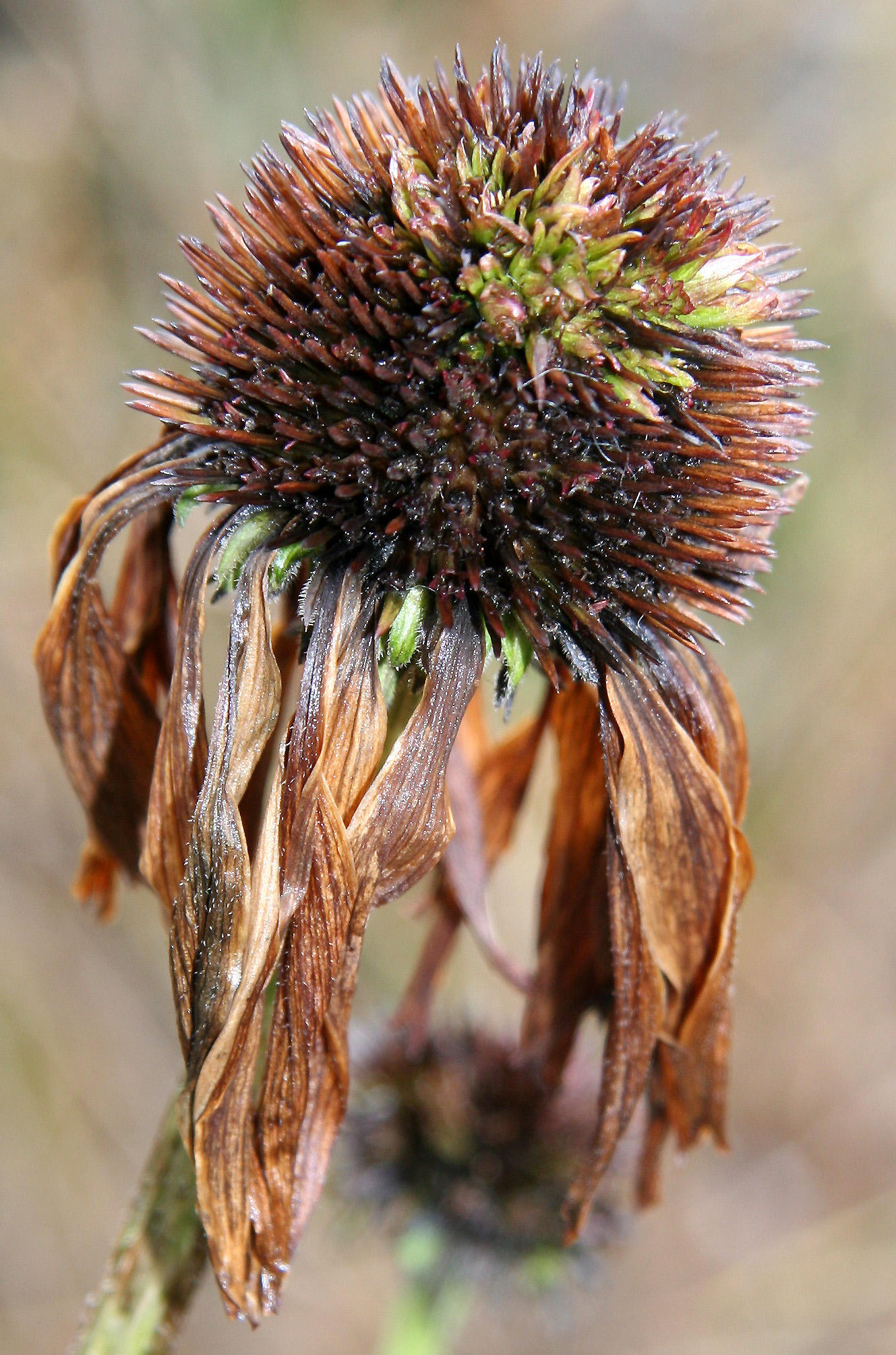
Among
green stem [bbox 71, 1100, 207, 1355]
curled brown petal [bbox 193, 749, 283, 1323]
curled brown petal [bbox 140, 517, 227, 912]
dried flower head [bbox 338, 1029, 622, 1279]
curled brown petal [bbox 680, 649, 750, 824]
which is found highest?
curled brown petal [bbox 680, 649, 750, 824]

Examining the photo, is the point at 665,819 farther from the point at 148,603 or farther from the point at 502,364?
the point at 148,603

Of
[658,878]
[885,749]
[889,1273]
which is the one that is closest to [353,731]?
[658,878]

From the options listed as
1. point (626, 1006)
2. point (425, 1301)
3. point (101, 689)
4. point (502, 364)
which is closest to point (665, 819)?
point (626, 1006)

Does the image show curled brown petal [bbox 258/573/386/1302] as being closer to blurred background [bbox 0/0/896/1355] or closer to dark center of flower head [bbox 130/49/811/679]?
dark center of flower head [bbox 130/49/811/679]

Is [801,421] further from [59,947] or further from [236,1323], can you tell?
[236,1323]

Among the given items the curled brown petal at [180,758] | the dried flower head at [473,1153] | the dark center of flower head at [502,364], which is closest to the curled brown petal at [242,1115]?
the curled brown petal at [180,758]

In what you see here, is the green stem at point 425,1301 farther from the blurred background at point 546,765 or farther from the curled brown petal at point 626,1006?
the blurred background at point 546,765

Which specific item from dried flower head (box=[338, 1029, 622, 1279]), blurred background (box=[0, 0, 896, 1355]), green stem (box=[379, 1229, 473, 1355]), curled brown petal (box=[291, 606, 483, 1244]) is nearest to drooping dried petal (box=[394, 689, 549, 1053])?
dried flower head (box=[338, 1029, 622, 1279])
